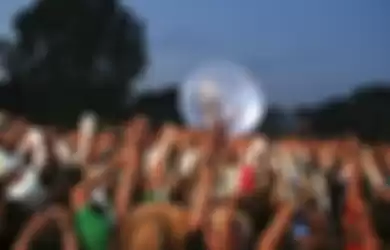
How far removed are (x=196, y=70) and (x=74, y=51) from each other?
8.5 inches

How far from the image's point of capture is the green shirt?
99cm

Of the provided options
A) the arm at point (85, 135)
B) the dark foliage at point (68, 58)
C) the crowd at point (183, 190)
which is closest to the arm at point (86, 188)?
the crowd at point (183, 190)

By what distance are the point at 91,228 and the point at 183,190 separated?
16cm

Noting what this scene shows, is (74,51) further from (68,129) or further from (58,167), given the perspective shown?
(58,167)

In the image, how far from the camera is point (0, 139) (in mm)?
1298

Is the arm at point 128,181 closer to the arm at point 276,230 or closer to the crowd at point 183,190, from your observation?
the crowd at point 183,190

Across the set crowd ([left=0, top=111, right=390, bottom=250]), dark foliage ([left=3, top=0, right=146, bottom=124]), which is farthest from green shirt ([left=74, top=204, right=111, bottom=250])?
dark foliage ([left=3, top=0, right=146, bottom=124])

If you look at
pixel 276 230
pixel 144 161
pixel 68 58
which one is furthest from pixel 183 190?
pixel 68 58

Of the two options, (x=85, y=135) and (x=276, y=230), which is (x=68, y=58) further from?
(x=276, y=230)

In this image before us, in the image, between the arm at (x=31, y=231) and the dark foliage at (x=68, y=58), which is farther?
the dark foliage at (x=68, y=58)

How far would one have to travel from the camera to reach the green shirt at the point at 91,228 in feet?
3.26

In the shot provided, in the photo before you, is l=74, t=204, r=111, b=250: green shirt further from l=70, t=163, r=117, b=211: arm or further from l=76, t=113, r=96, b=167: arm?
l=76, t=113, r=96, b=167: arm

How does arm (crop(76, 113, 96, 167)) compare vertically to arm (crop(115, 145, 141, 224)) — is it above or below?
above

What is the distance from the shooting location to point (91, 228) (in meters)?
1.00
